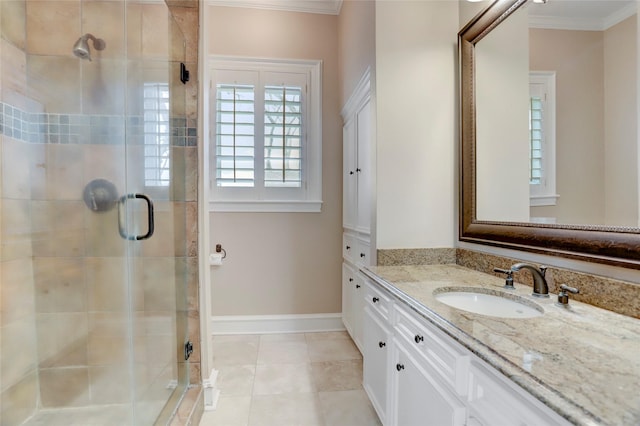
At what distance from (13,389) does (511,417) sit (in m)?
2.21

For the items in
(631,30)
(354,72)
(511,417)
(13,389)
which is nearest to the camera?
(511,417)

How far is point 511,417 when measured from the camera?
2.16ft

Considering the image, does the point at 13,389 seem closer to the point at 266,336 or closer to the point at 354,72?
the point at 266,336

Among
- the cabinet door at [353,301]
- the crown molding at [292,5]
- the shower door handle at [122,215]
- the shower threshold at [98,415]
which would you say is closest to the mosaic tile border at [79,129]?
the shower door handle at [122,215]

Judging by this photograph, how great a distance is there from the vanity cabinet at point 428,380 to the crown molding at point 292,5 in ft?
8.67

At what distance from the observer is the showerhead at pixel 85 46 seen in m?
1.57

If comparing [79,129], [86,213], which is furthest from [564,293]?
[79,129]

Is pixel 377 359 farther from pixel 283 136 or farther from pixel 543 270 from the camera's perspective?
pixel 283 136

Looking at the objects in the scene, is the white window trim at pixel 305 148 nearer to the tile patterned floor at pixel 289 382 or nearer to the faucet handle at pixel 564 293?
the tile patterned floor at pixel 289 382

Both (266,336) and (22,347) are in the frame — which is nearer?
(22,347)

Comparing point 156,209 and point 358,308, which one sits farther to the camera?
point 358,308

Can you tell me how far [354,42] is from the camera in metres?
2.24

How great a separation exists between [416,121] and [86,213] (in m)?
1.90

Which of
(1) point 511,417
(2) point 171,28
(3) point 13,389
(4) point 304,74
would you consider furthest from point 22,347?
(4) point 304,74
